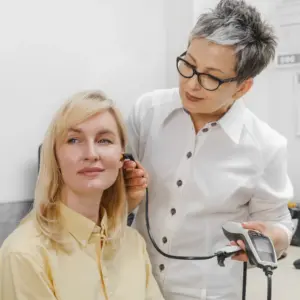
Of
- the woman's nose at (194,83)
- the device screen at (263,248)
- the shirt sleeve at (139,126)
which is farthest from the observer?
the shirt sleeve at (139,126)

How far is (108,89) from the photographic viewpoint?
1940 millimetres

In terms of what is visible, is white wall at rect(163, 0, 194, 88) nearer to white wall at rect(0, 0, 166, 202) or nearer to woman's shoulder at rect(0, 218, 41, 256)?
white wall at rect(0, 0, 166, 202)

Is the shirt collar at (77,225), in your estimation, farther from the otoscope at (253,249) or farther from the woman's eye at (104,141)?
the otoscope at (253,249)

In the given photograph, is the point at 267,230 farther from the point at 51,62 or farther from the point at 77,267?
the point at 51,62

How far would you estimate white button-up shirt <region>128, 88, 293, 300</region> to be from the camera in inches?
60.1

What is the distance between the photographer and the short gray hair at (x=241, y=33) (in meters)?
1.38

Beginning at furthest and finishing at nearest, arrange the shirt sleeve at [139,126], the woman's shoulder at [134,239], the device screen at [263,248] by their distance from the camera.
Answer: the shirt sleeve at [139,126], the woman's shoulder at [134,239], the device screen at [263,248]

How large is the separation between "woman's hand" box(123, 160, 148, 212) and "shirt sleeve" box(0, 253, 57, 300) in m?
0.42

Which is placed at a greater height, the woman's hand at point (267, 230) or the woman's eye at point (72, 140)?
the woman's eye at point (72, 140)

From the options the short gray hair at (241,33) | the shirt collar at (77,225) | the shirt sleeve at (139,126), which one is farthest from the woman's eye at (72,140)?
the short gray hair at (241,33)

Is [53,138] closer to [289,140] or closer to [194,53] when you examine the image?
[194,53]

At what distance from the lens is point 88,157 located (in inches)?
52.2

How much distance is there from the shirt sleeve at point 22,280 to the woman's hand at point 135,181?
42cm

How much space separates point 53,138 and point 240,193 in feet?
1.97
